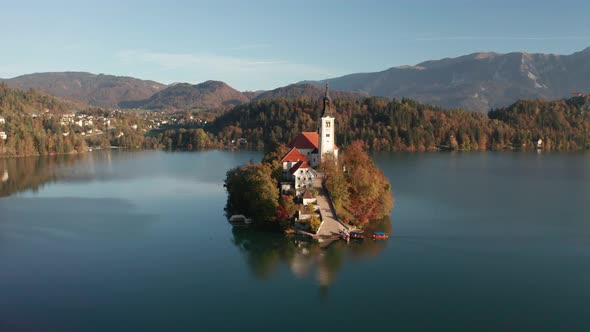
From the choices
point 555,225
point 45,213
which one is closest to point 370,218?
point 555,225

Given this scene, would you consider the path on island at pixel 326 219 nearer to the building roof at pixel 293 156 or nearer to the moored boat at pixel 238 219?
the building roof at pixel 293 156

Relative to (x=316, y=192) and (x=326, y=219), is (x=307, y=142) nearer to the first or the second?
(x=316, y=192)

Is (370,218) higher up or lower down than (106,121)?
lower down

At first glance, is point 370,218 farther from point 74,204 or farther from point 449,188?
point 74,204

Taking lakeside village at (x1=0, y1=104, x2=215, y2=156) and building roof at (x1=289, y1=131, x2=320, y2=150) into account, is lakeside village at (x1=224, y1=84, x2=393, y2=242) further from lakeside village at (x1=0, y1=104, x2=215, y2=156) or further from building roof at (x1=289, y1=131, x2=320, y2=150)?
lakeside village at (x1=0, y1=104, x2=215, y2=156)

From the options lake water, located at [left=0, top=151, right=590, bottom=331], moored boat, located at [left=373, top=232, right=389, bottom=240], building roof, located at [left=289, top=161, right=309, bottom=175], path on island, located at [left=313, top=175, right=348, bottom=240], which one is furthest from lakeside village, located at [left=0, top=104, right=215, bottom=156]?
moored boat, located at [left=373, top=232, right=389, bottom=240]

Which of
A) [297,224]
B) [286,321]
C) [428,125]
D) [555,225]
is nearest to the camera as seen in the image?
[286,321]
